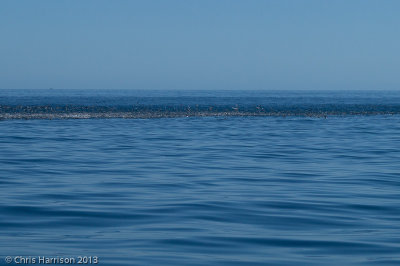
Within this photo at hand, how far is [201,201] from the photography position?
14594 mm

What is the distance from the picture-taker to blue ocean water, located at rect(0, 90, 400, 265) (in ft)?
33.4

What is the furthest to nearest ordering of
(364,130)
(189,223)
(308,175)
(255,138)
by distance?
(364,130), (255,138), (308,175), (189,223)

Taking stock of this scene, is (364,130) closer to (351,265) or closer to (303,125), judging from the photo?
(303,125)

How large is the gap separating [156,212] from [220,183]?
4472mm

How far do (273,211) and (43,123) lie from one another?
32.0m

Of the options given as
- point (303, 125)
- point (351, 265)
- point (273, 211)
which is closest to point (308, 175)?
point (273, 211)

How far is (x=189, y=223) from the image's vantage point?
12.1 metres

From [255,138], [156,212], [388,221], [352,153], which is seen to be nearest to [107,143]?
[255,138]

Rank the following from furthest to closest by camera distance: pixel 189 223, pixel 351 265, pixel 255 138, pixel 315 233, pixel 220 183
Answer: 1. pixel 255 138
2. pixel 220 183
3. pixel 189 223
4. pixel 315 233
5. pixel 351 265

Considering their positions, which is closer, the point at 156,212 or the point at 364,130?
the point at 156,212

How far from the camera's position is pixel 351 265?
9445mm

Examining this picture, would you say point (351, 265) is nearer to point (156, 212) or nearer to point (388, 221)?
point (388, 221)

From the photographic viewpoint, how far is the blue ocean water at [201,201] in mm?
10172

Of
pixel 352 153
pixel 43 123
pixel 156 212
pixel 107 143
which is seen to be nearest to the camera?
pixel 156 212
